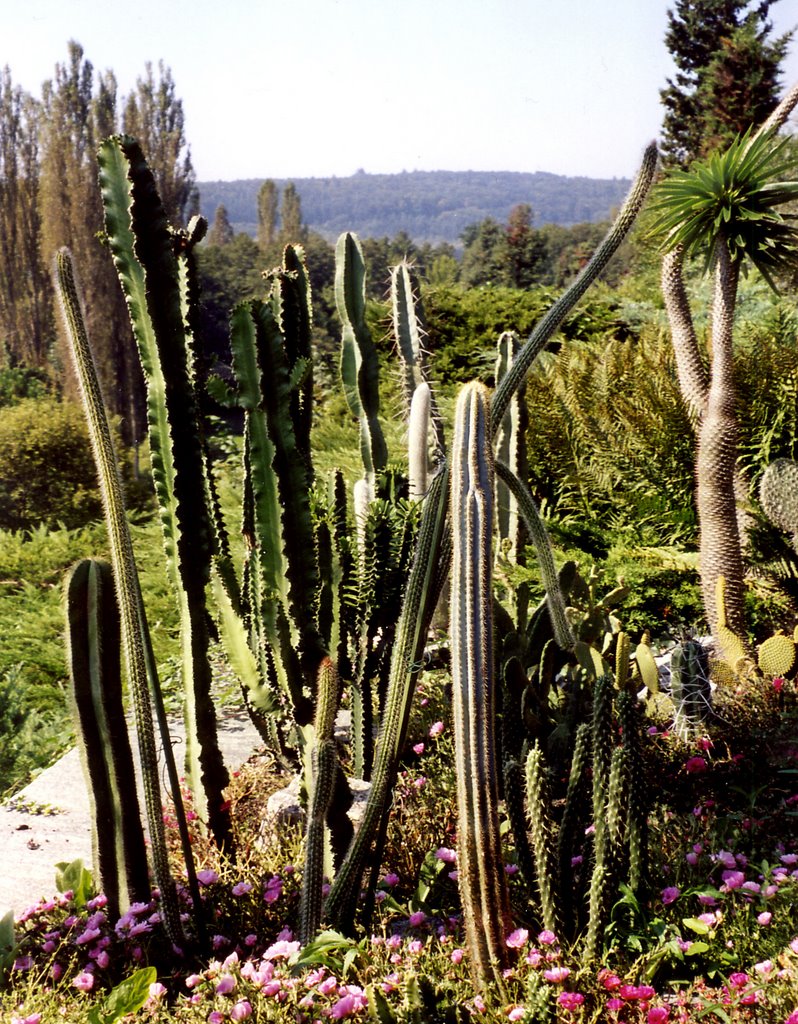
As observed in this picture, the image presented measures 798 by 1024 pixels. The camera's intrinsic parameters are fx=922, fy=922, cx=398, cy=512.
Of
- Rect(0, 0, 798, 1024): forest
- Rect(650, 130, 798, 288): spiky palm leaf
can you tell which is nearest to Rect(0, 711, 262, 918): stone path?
Rect(0, 0, 798, 1024): forest

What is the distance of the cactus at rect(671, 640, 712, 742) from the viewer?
2.82 metres

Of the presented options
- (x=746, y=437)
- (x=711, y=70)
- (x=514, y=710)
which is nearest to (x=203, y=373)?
(x=514, y=710)

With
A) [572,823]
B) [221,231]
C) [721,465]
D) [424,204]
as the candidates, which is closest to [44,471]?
[721,465]

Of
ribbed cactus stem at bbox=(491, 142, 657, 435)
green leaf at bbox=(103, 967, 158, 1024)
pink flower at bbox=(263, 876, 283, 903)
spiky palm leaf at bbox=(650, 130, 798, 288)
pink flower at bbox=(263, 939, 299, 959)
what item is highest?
spiky palm leaf at bbox=(650, 130, 798, 288)

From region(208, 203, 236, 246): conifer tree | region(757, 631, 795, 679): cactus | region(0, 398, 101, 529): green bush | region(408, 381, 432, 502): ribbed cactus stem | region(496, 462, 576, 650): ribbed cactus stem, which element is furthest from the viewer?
region(208, 203, 236, 246): conifer tree

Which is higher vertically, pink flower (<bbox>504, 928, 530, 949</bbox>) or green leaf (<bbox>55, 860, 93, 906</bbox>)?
pink flower (<bbox>504, 928, 530, 949</bbox>)

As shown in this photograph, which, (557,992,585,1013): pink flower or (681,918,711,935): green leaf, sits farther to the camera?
(681,918,711,935): green leaf

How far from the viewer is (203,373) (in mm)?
2654

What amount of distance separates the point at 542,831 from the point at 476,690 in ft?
1.22

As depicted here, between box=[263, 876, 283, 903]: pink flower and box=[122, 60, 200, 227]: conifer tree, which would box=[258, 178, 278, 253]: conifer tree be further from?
box=[263, 876, 283, 903]: pink flower

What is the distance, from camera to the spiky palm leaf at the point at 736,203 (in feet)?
→ 10.9

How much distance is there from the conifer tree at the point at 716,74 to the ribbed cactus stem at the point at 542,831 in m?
18.6

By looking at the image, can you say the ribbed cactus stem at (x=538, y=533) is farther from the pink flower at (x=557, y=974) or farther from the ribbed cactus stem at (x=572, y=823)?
the pink flower at (x=557, y=974)

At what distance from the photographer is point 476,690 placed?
1707 mm
